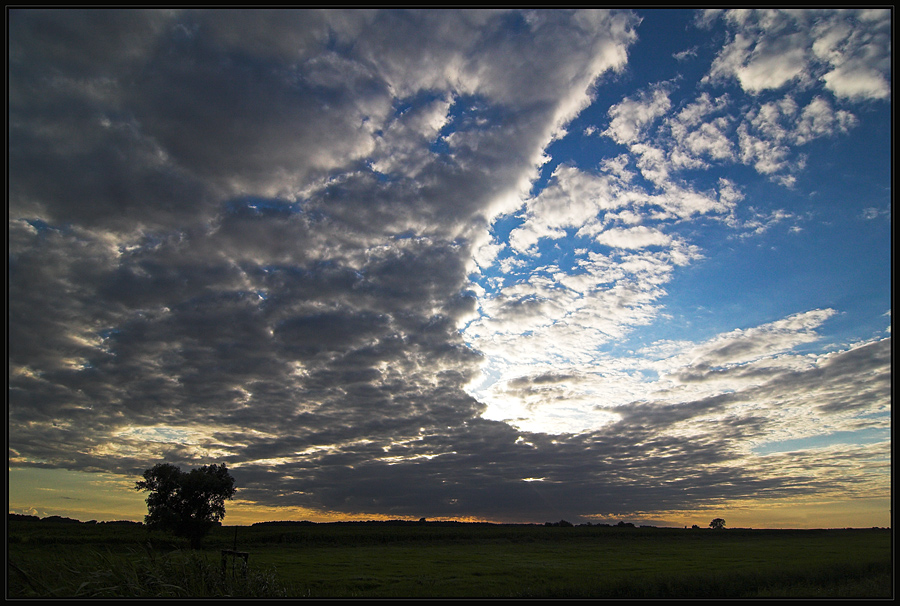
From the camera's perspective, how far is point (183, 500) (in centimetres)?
7131

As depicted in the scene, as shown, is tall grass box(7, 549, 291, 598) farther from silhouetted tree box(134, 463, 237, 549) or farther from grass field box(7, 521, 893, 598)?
silhouetted tree box(134, 463, 237, 549)

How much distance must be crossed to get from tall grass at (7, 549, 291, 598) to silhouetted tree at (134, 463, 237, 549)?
6761 cm

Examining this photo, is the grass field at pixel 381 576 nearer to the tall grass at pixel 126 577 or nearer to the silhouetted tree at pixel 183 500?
the tall grass at pixel 126 577

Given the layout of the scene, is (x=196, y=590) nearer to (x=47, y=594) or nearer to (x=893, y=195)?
(x=47, y=594)

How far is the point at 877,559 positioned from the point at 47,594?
283 ft

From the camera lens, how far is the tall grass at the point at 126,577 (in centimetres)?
994

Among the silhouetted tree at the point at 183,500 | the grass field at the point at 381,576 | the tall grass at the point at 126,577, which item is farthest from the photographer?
the silhouetted tree at the point at 183,500

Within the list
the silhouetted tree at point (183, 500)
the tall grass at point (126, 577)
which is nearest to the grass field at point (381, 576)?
the tall grass at point (126, 577)

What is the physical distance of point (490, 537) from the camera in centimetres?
12356

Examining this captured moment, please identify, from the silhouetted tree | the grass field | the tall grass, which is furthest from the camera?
the silhouetted tree

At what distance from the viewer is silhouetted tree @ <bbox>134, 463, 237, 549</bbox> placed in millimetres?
69438

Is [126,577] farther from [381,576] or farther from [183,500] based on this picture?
[183,500]

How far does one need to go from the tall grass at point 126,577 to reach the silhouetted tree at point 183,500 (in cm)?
6761

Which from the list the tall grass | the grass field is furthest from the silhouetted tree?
the tall grass
